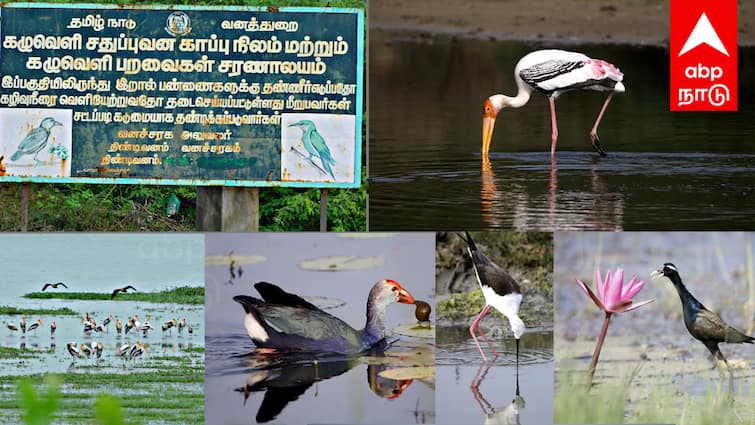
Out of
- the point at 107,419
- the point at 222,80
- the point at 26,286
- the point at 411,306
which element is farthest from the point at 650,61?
the point at 107,419

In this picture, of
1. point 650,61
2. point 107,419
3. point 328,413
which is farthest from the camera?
point 650,61

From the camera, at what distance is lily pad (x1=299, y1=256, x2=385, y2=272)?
775 centimetres

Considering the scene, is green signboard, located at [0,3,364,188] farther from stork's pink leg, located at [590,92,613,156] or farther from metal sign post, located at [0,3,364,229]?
stork's pink leg, located at [590,92,613,156]

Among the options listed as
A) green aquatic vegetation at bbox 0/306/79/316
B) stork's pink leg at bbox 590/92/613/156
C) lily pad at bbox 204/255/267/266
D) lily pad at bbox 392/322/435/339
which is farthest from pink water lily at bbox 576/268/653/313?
green aquatic vegetation at bbox 0/306/79/316

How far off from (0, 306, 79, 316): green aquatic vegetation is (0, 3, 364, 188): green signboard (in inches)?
39.0

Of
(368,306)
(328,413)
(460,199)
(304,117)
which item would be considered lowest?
(328,413)

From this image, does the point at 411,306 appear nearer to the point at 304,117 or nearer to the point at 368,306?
the point at 368,306

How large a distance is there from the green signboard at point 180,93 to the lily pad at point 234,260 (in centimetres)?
58

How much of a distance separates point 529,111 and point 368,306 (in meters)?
2.02

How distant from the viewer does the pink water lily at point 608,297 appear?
7855 millimetres

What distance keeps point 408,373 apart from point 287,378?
91 centimetres

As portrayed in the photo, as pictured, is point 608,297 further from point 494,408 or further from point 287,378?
point 287,378

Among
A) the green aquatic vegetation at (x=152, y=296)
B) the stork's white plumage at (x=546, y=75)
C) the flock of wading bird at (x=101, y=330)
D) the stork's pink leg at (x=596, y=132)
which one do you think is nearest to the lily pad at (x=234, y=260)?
the green aquatic vegetation at (x=152, y=296)

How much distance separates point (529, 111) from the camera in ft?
27.0
